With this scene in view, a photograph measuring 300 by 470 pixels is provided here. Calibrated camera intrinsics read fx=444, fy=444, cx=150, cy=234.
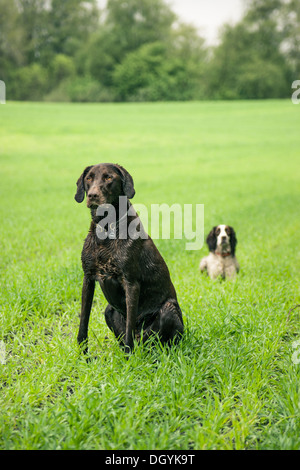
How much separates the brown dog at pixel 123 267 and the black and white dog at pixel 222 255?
7.49ft

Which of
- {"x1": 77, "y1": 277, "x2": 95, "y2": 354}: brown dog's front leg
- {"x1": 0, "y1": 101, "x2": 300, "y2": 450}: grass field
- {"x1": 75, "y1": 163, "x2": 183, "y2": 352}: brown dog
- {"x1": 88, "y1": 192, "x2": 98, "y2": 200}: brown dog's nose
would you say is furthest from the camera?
{"x1": 77, "y1": 277, "x2": 95, "y2": 354}: brown dog's front leg

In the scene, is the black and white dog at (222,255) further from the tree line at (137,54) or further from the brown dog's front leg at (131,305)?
the tree line at (137,54)

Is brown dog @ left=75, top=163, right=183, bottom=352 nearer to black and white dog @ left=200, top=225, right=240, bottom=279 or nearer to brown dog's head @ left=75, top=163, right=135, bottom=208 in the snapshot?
brown dog's head @ left=75, top=163, right=135, bottom=208

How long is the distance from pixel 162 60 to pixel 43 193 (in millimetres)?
37720

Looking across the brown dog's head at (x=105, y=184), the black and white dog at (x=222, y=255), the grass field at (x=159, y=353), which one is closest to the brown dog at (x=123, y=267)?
the brown dog's head at (x=105, y=184)

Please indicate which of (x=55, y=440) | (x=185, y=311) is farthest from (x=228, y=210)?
(x=55, y=440)

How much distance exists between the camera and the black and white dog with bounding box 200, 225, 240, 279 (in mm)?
5637

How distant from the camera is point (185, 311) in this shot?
427cm

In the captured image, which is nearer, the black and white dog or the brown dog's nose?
the brown dog's nose

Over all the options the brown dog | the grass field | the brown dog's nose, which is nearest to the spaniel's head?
the grass field

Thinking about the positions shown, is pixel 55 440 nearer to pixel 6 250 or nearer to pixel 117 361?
pixel 117 361

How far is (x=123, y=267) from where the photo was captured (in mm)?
3102

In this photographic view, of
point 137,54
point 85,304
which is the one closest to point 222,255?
point 85,304

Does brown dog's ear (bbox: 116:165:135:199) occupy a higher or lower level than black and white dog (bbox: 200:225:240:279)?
higher
